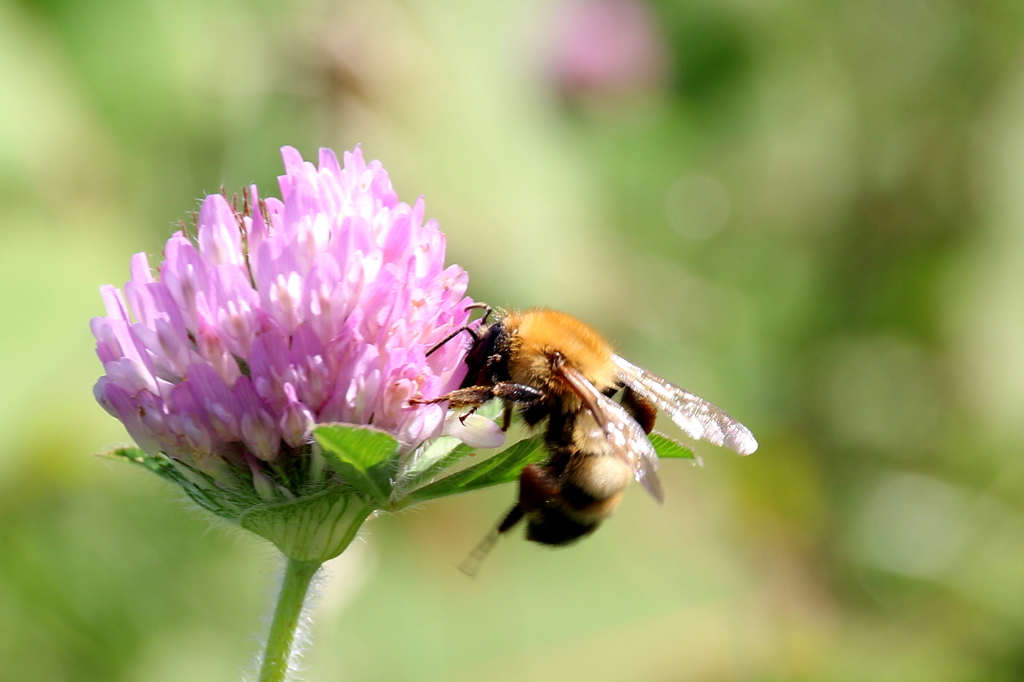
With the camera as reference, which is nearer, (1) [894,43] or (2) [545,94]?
(1) [894,43]

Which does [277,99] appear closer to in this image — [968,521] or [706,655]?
[706,655]

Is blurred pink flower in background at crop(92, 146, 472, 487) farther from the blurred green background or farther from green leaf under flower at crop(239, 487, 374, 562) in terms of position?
the blurred green background

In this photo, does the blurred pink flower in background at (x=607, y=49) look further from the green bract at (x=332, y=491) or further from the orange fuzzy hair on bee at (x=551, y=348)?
the green bract at (x=332, y=491)

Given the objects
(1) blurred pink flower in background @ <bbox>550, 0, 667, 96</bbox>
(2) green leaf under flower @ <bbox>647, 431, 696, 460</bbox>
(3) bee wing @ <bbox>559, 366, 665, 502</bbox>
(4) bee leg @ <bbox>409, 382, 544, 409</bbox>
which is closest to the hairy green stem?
(4) bee leg @ <bbox>409, 382, 544, 409</bbox>

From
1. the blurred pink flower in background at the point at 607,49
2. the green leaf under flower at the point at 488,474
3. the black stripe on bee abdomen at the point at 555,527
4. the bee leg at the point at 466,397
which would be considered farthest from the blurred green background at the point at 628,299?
the bee leg at the point at 466,397

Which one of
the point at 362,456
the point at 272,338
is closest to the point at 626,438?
the point at 362,456

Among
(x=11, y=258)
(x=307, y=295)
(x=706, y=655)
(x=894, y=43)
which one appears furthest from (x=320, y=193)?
(x=894, y=43)
